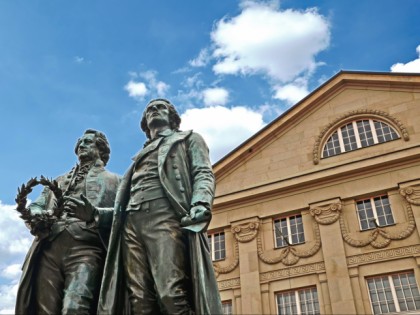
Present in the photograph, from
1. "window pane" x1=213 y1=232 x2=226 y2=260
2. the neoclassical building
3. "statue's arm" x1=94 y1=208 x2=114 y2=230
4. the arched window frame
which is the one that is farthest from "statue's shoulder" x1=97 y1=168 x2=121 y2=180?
the arched window frame

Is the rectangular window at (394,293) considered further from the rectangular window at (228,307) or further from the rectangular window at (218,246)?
the rectangular window at (218,246)

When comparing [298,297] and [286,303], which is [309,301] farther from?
[286,303]

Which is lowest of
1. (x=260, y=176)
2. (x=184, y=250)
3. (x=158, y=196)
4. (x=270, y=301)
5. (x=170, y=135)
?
(x=184, y=250)

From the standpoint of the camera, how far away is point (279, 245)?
22.4 meters

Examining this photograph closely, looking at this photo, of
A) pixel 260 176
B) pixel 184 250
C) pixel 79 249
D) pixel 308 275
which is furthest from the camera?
pixel 260 176

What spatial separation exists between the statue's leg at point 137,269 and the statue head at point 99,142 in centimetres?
116

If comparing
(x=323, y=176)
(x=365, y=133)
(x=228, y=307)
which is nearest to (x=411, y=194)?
(x=323, y=176)

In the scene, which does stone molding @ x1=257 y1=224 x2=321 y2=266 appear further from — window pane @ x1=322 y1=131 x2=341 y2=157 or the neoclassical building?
window pane @ x1=322 y1=131 x2=341 y2=157

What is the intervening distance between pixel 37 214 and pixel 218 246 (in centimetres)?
1978

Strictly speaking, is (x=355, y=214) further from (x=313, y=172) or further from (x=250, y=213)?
(x=250, y=213)

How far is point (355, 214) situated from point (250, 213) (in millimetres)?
4713

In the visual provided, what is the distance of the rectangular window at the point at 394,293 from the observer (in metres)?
18.7

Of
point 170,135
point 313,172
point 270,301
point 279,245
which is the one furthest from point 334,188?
point 170,135

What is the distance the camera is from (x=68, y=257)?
172 inches
